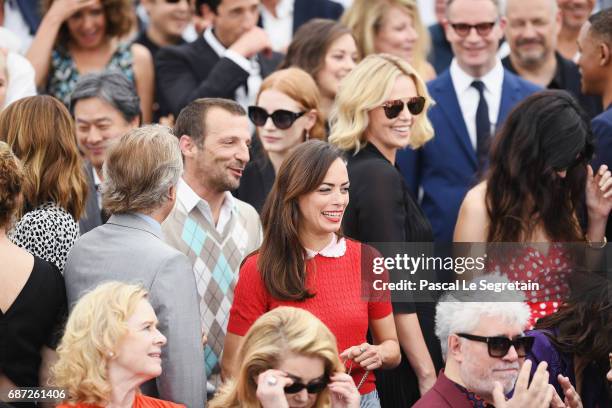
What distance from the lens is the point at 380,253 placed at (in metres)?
5.08

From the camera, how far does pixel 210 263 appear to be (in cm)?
525

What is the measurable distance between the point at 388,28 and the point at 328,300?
354cm

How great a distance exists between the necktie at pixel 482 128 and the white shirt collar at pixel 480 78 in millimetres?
→ 48

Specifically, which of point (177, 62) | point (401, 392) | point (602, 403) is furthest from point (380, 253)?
point (177, 62)

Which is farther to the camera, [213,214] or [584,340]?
[213,214]

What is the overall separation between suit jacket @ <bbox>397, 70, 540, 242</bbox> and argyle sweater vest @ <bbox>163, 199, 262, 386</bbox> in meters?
1.54

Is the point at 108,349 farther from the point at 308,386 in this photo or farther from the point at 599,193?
the point at 599,193

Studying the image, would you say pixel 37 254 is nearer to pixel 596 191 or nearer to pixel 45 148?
pixel 45 148

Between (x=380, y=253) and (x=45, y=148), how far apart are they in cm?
153

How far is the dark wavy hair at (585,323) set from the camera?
4.70m

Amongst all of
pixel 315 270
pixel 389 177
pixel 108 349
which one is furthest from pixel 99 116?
pixel 108 349

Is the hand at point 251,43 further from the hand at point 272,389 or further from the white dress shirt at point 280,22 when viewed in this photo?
the hand at point 272,389

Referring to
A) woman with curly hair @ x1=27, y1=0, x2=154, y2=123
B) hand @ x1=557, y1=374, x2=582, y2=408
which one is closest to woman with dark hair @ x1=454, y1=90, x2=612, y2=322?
hand @ x1=557, y1=374, x2=582, y2=408

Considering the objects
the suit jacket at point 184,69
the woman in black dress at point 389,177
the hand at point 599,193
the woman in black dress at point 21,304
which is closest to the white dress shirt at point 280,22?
the suit jacket at point 184,69
